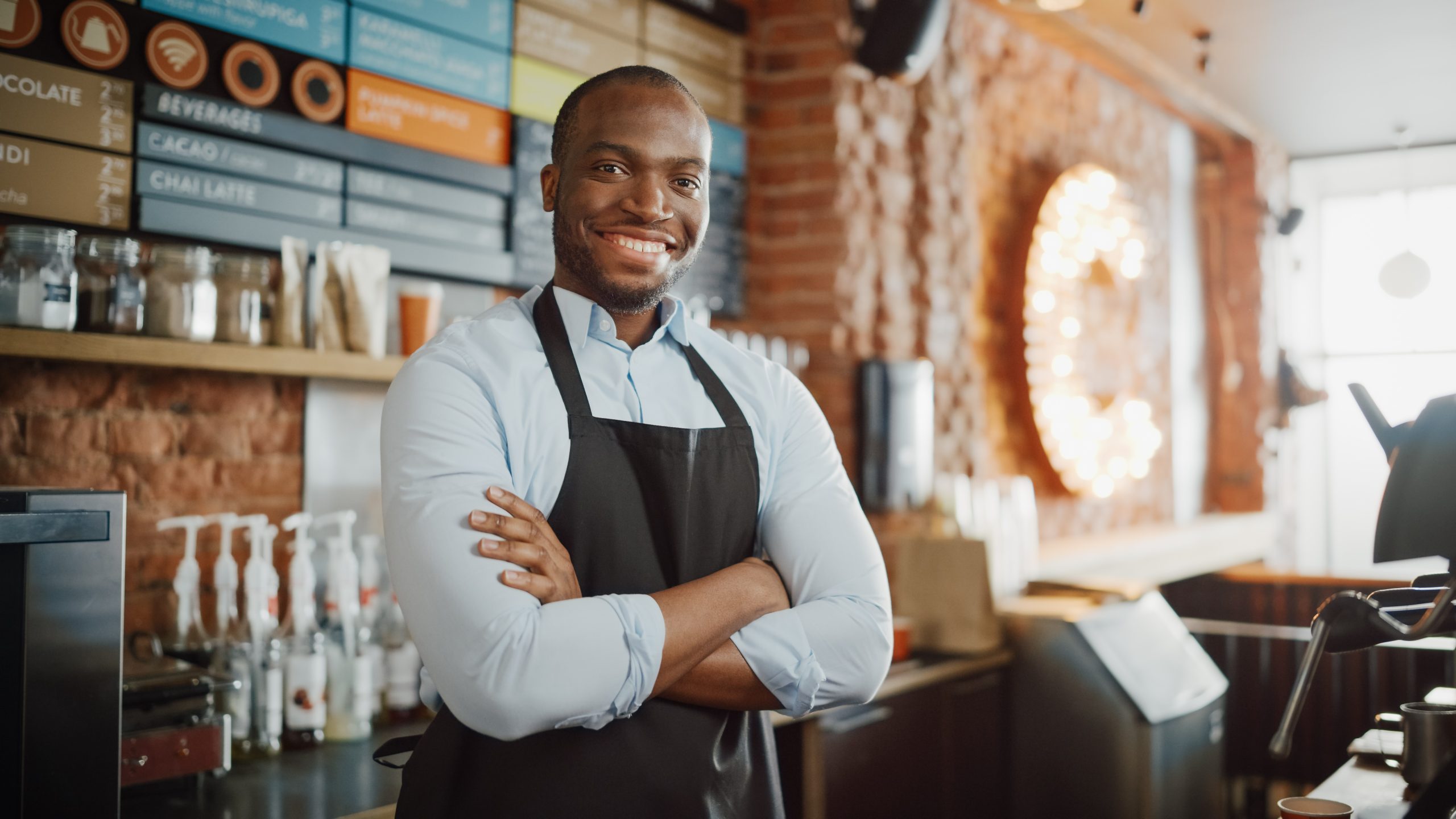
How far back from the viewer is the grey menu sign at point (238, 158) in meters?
2.12

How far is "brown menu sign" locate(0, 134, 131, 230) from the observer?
1.93 metres

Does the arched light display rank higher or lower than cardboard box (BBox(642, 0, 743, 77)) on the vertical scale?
lower

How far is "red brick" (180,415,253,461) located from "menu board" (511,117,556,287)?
2.51 ft

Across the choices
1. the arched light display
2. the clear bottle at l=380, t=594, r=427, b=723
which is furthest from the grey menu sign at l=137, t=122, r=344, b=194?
the arched light display

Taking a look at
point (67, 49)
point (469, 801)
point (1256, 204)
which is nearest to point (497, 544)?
point (469, 801)

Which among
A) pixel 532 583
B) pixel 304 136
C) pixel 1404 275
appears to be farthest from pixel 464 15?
pixel 1404 275

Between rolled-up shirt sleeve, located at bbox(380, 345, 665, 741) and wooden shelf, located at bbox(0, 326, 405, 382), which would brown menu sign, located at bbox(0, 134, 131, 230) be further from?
rolled-up shirt sleeve, located at bbox(380, 345, 665, 741)

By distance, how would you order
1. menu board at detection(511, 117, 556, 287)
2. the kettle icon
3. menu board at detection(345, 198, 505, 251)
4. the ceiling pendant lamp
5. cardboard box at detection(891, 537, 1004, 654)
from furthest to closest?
the ceiling pendant lamp → cardboard box at detection(891, 537, 1004, 654) → menu board at detection(511, 117, 556, 287) → menu board at detection(345, 198, 505, 251) → the kettle icon

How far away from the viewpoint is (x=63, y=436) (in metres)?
2.02

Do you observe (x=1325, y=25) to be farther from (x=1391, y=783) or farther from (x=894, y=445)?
(x=1391, y=783)

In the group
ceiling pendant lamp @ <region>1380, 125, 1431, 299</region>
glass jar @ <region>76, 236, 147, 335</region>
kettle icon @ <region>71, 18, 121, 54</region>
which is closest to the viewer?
glass jar @ <region>76, 236, 147, 335</region>

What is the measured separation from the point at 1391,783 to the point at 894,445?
5.69ft

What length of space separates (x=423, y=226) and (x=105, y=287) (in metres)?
0.76

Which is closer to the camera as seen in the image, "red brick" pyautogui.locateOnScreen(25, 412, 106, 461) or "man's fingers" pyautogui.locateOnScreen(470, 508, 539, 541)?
"man's fingers" pyautogui.locateOnScreen(470, 508, 539, 541)
